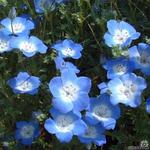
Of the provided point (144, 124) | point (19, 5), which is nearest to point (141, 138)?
point (144, 124)

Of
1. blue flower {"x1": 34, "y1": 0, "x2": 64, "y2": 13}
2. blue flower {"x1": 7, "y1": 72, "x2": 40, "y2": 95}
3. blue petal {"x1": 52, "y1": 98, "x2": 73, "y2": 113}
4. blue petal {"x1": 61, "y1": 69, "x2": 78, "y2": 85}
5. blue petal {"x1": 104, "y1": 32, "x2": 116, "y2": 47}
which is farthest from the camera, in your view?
blue flower {"x1": 34, "y1": 0, "x2": 64, "y2": 13}

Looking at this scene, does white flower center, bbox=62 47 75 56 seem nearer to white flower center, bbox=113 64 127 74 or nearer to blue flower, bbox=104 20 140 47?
Result: blue flower, bbox=104 20 140 47

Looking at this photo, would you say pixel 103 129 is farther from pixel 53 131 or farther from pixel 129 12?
pixel 129 12

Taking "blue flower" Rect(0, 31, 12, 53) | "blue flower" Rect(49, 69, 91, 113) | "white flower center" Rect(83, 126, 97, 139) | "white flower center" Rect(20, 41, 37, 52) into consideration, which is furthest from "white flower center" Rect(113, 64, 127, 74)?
"blue flower" Rect(0, 31, 12, 53)

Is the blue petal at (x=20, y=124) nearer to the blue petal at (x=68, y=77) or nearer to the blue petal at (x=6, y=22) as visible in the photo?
the blue petal at (x=68, y=77)

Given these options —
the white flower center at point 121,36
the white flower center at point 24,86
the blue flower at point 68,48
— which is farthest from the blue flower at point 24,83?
the white flower center at point 121,36
